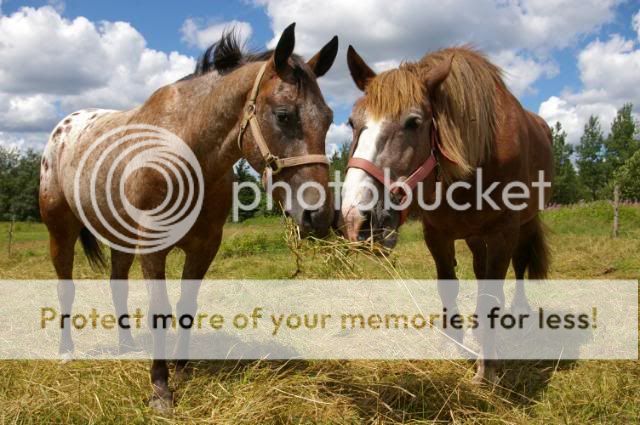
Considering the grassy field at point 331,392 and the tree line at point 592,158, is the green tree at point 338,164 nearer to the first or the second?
the grassy field at point 331,392

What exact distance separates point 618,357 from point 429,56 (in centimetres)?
268

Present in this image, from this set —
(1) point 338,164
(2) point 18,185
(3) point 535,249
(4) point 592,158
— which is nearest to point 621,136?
(4) point 592,158

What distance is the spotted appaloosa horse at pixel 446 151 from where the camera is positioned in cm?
243

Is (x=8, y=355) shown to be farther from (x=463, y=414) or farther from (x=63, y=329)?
(x=463, y=414)

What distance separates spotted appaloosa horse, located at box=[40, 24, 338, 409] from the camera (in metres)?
2.48

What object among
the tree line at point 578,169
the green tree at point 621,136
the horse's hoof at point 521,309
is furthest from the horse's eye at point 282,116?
the green tree at point 621,136

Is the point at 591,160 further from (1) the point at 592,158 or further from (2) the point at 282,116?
(2) the point at 282,116

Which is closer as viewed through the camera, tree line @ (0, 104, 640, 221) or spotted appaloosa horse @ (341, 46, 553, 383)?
spotted appaloosa horse @ (341, 46, 553, 383)

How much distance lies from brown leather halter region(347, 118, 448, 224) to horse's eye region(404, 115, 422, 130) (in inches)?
7.9

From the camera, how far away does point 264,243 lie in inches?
392

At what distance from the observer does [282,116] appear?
2484 millimetres

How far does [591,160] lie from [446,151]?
57684mm

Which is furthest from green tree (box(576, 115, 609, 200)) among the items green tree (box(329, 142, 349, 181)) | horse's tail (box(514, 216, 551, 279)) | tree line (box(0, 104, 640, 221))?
horse's tail (box(514, 216, 551, 279))

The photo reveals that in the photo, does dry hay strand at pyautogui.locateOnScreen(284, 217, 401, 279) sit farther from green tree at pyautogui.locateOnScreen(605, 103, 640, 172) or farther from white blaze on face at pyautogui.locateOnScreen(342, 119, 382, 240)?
green tree at pyautogui.locateOnScreen(605, 103, 640, 172)
